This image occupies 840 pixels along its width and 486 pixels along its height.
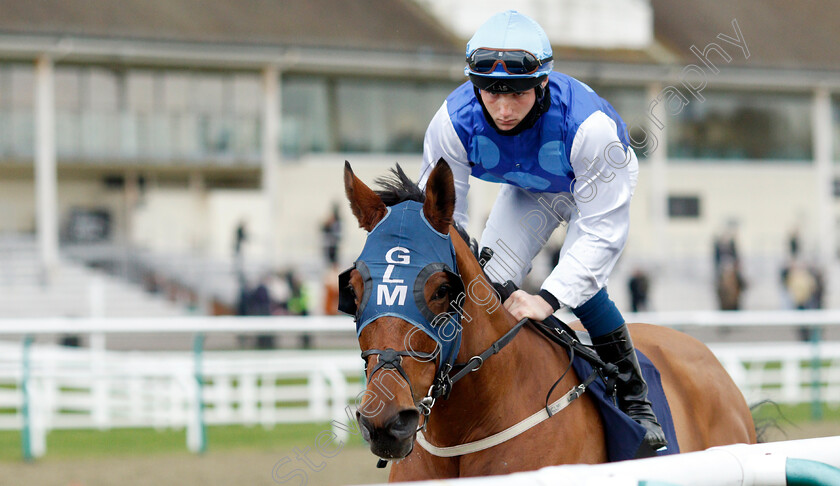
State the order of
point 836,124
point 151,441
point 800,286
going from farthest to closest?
point 836,124 → point 800,286 → point 151,441

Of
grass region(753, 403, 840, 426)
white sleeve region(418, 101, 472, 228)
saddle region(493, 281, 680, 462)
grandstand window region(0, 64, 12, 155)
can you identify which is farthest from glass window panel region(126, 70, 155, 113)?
saddle region(493, 281, 680, 462)

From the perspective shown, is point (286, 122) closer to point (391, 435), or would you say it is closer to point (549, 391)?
point (549, 391)

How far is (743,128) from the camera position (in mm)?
25859

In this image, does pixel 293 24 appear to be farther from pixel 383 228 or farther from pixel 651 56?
pixel 383 228

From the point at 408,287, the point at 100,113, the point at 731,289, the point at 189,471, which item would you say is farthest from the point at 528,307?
the point at 100,113

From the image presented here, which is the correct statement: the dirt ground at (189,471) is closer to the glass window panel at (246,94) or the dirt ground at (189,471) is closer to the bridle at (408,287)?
the bridle at (408,287)

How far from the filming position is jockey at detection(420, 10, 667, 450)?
8.79 feet

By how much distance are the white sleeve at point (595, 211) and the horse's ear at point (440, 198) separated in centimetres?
48

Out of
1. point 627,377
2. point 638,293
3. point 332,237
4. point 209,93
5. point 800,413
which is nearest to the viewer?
point 627,377

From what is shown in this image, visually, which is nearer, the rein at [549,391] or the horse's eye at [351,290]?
the horse's eye at [351,290]

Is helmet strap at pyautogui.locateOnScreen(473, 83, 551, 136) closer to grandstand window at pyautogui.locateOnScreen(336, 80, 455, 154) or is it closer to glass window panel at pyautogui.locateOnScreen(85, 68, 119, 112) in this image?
glass window panel at pyautogui.locateOnScreen(85, 68, 119, 112)

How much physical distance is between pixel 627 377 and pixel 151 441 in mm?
5945

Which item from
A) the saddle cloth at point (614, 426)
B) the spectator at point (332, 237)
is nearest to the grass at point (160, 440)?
the saddle cloth at point (614, 426)

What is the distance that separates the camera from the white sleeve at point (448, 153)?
2908mm
